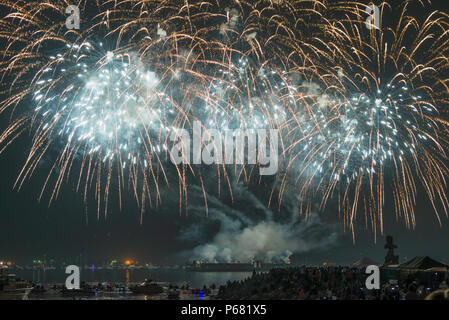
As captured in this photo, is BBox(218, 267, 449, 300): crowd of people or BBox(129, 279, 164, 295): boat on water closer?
BBox(218, 267, 449, 300): crowd of people

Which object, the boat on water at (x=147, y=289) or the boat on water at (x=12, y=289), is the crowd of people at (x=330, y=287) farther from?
the boat on water at (x=12, y=289)

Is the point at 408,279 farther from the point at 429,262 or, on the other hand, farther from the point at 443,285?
the point at 443,285

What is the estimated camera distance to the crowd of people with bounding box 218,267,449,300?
934 inches

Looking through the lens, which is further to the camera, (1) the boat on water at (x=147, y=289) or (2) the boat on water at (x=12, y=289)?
(1) the boat on water at (x=147, y=289)

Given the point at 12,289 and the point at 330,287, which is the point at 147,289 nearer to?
the point at 12,289

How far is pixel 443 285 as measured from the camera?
22781mm

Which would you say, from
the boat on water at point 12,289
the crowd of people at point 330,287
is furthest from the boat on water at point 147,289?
the crowd of people at point 330,287

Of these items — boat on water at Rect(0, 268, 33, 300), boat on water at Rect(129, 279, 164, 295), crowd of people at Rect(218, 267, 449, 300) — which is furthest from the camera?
boat on water at Rect(129, 279, 164, 295)

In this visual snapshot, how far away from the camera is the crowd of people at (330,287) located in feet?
77.9

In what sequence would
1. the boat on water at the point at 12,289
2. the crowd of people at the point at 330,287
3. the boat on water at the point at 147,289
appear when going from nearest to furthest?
the crowd of people at the point at 330,287 → the boat on water at the point at 12,289 → the boat on water at the point at 147,289

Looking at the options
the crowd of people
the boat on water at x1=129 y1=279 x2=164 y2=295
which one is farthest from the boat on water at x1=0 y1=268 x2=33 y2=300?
the crowd of people

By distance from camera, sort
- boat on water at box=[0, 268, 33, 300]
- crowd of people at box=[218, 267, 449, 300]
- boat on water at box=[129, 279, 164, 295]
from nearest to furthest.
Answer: crowd of people at box=[218, 267, 449, 300] → boat on water at box=[0, 268, 33, 300] → boat on water at box=[129, 279, 164, 295]

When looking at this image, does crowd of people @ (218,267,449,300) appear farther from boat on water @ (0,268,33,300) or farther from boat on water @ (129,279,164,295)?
boat on water @ (0,268,33,300)
